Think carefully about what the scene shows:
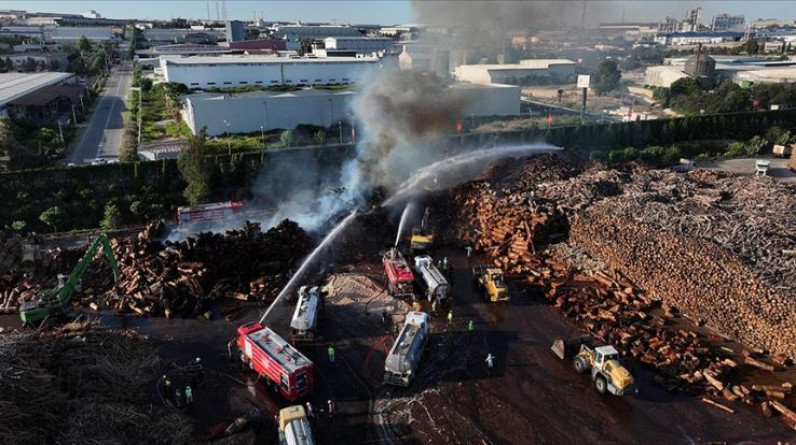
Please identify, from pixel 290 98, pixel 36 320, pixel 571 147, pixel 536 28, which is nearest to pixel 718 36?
pixel 536 28

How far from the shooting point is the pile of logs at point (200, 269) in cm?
2091

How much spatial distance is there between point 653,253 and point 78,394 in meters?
22.0

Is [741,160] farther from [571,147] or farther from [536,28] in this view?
[536,28]

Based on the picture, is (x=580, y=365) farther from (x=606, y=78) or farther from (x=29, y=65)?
(x=29, y=65)

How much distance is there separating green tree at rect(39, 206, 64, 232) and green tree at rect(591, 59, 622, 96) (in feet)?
232

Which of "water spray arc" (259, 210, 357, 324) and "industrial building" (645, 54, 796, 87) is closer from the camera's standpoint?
"water spray arc" (259, 210, 357, 324)

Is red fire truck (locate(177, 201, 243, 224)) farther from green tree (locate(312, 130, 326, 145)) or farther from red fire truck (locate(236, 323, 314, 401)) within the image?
green tree (locate(312, 130, 326, 145))

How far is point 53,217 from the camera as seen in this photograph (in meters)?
30.1

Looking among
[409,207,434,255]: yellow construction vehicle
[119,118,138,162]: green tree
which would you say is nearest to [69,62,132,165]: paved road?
[119,118,138,162]: green tree

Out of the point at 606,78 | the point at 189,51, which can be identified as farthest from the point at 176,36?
the point at 606,78

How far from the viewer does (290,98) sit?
159 ft

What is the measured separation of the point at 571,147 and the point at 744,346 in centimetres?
2829

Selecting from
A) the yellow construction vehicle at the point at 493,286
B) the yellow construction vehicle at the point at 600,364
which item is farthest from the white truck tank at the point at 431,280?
the yellow construction vehicle at the point at 600,364

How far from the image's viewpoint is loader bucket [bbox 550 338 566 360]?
17.4 m
